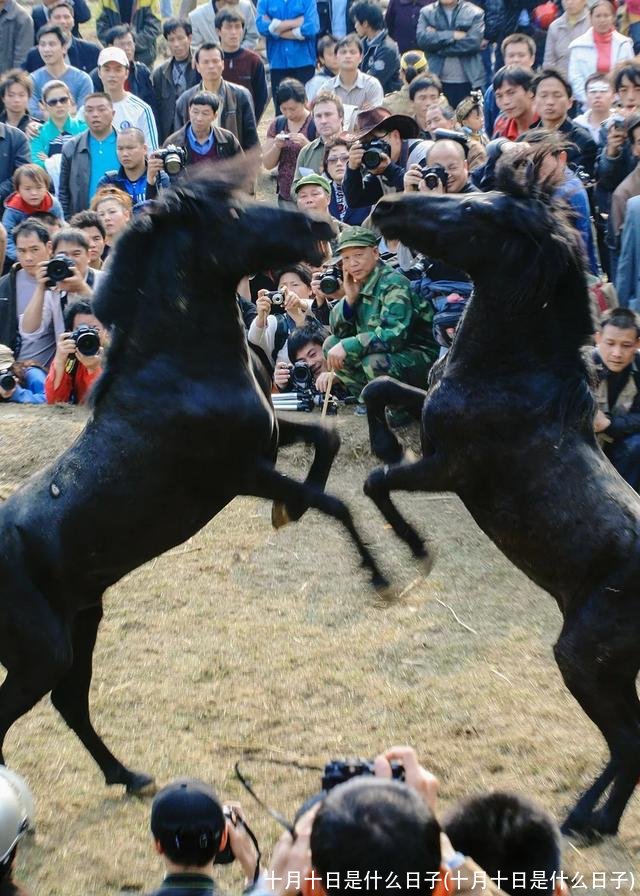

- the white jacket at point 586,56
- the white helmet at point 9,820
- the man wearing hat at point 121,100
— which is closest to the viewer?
the white helmet at point 9,820

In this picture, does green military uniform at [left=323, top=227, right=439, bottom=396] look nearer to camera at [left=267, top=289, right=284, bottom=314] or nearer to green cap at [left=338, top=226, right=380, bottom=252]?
green cap at [left=338, top=226, right=380, bottom=252]

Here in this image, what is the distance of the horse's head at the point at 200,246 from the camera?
447 centimetres

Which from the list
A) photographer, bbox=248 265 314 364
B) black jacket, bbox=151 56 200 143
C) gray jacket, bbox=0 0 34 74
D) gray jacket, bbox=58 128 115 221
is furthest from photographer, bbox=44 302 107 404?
gray jacket, bbox=0 0 34 74

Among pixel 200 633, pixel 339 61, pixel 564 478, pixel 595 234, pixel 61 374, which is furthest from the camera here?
pixel 339 61

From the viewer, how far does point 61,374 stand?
26.8 ft

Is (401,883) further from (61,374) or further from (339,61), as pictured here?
(339,61)

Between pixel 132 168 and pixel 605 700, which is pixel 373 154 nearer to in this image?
pixel 132 168

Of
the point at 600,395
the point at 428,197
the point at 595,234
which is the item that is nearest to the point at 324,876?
the point at 428,197

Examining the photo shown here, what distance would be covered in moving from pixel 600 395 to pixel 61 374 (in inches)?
146

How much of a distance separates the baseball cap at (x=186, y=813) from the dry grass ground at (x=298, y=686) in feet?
4.19

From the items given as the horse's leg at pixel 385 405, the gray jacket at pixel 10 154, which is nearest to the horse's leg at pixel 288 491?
the horse's leg at pixel 385 405

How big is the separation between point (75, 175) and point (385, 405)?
723 centimetres

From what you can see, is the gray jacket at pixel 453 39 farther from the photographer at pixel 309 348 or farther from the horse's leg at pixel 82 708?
the horse's leg at pixel 82 708

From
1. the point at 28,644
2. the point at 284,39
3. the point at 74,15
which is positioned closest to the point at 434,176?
the point at 28,644
